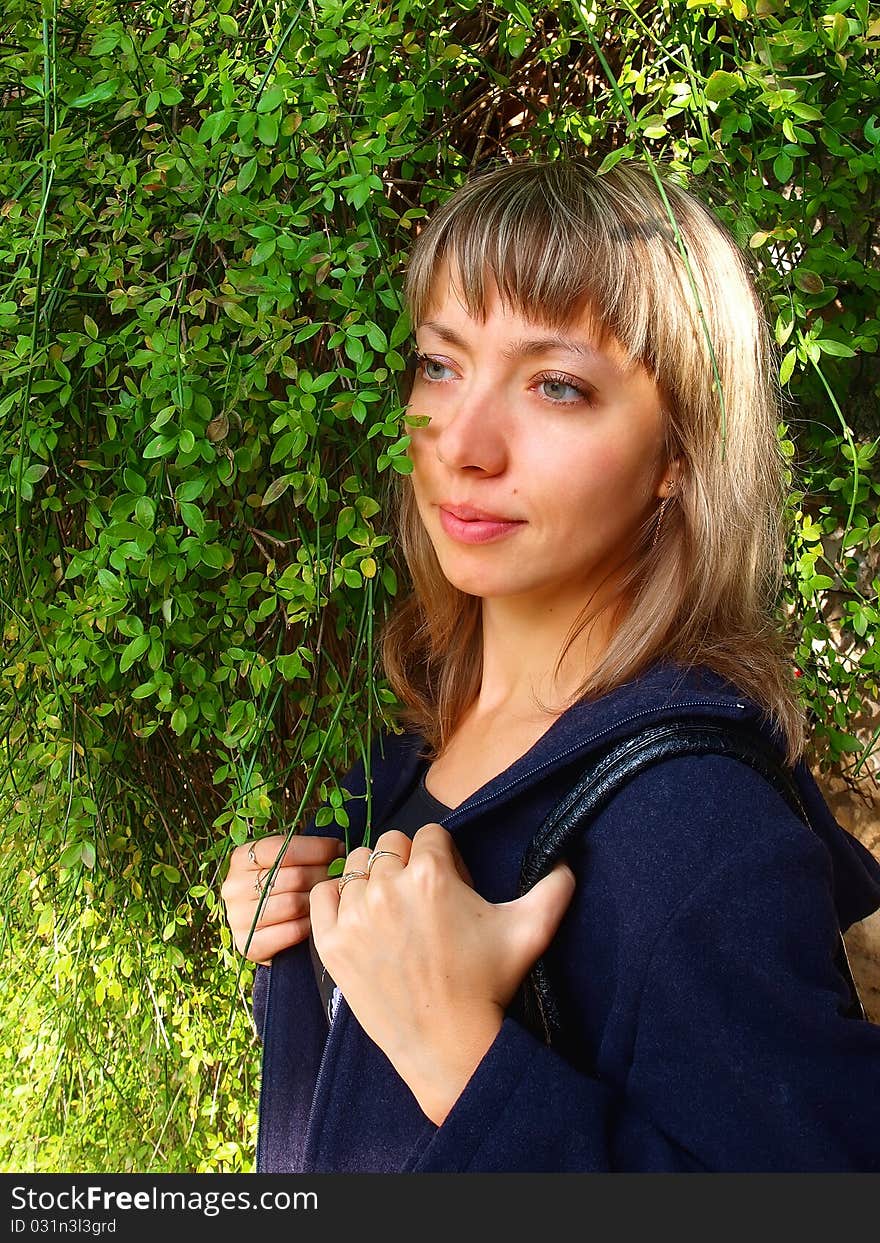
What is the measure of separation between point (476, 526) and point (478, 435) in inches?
3.3

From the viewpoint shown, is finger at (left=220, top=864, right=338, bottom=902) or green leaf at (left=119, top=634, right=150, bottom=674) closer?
green leaf at (left=119, top=634, right=150, bottom=674)

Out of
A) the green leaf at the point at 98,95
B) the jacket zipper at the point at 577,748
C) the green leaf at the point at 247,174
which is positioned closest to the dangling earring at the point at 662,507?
the jacket zipper at the point at 577,748

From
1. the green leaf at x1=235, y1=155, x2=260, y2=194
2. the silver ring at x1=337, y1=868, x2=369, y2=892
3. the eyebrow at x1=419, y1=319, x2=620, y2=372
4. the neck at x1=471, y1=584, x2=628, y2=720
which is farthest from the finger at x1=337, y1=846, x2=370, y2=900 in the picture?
the green leaf at x1=235, y1=155, x2=260, y2=194

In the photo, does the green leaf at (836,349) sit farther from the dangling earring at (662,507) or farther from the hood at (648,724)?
Answer: the hood at (648,724)

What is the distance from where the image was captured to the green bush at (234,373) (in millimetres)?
944

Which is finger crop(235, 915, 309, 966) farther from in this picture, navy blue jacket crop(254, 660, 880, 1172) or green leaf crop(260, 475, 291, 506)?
green leaf crop(260, 475, 291, 506)

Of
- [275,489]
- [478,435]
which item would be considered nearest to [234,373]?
[275,489]

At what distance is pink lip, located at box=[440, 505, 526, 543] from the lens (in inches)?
38.4

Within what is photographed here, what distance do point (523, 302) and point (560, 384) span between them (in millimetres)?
74

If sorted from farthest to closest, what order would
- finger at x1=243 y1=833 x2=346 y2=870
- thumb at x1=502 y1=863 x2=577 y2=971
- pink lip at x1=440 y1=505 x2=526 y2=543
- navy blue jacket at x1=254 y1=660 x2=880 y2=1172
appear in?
1. finger at x1=243 y1=833 x2=346 y2=870
2. pink lip at x1=440 y1=505 x2=526 y2=543
3. thumb at x1=502 y1=863 x2=577 y2=971
4. navy blue jacket at x1=254 y1=660 x2=880 y2=1172

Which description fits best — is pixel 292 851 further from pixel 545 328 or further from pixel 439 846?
pixel 545 328

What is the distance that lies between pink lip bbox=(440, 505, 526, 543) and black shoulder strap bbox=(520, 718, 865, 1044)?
21 centimetres

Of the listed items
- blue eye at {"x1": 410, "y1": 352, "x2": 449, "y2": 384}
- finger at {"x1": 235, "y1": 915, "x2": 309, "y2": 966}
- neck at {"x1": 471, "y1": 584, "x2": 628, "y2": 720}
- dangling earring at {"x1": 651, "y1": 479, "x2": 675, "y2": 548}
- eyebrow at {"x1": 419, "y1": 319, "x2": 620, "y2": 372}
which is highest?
eyebrow at {"x1": 419, "y1": 319, "x2": 620, "y2": 372}

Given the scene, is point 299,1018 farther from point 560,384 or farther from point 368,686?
point 560,384
